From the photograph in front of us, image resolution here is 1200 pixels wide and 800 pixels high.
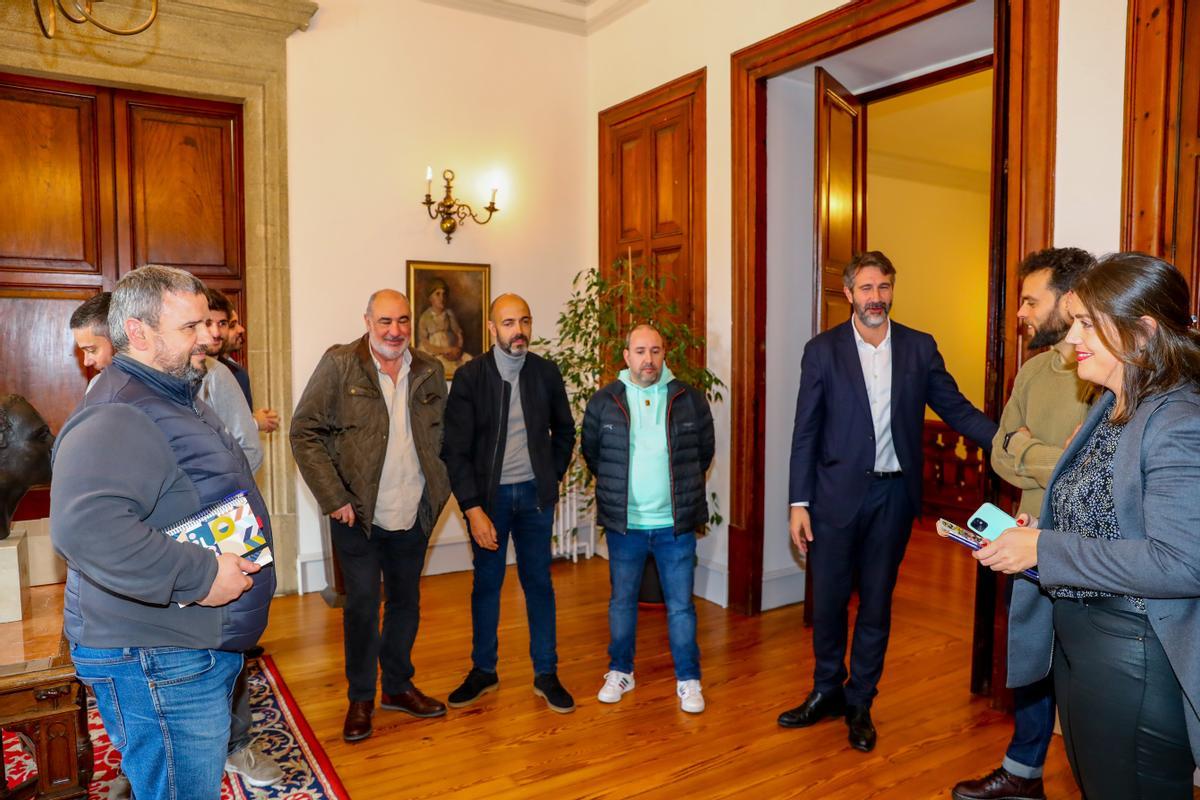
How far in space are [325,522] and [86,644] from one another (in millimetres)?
3291

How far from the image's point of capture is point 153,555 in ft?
5.45

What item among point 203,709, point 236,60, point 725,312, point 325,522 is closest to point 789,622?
point 725,312

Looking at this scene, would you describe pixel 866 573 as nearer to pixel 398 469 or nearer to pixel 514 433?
pixel 514 433

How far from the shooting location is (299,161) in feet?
16.6

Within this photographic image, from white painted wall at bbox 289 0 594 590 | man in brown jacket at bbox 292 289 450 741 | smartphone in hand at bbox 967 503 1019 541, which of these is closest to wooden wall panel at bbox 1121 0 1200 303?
smartphone in hand at bbox 967 503 1019 541

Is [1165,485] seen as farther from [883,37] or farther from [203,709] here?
[883,37]

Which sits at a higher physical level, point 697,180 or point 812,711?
point 697,180

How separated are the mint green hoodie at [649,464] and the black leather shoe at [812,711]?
34.3 inches

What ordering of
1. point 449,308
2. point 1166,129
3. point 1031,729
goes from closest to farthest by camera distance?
point 1031,729, point 1166,129, point 449,308

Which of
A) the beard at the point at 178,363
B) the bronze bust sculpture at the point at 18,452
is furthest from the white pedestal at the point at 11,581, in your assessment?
the beard at the point at 178,363

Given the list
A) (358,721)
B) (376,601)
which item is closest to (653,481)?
(376,601)

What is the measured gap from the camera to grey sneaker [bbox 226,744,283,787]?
115 inches

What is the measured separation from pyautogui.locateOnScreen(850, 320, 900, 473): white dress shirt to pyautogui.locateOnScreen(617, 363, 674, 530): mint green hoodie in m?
0.80

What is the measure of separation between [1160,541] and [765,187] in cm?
347
